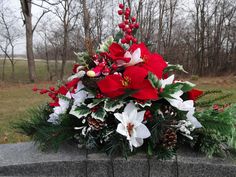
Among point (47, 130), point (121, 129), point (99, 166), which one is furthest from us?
point (47, 130)

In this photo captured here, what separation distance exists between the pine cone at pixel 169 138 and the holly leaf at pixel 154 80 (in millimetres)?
218

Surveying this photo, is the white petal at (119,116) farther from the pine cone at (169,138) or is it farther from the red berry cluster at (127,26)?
the red berry cluster at (127,26)

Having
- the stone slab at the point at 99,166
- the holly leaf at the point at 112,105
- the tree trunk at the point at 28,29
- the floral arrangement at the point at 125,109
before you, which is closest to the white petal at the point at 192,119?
the floral arrangement at the point at 125,109

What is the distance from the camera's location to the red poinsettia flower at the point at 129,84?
1.38 metres

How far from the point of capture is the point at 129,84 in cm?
140

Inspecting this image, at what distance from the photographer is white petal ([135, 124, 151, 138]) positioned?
131 cm

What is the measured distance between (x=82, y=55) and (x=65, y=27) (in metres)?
18.1

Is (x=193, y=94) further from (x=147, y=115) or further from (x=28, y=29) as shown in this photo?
(x=28, y=29)

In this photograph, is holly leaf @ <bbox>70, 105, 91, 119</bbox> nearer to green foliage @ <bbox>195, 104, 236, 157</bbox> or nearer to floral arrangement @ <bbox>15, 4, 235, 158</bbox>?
floral arrangement @ <bbox>15, 4, 235, 158</bbox>

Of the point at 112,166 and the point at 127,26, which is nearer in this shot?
the point at 112,166

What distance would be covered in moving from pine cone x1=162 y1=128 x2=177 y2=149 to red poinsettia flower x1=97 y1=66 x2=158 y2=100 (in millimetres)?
178

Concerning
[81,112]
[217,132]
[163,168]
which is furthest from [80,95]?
[217,132]

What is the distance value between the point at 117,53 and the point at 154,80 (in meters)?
0.26

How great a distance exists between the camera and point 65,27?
62.2 feet
